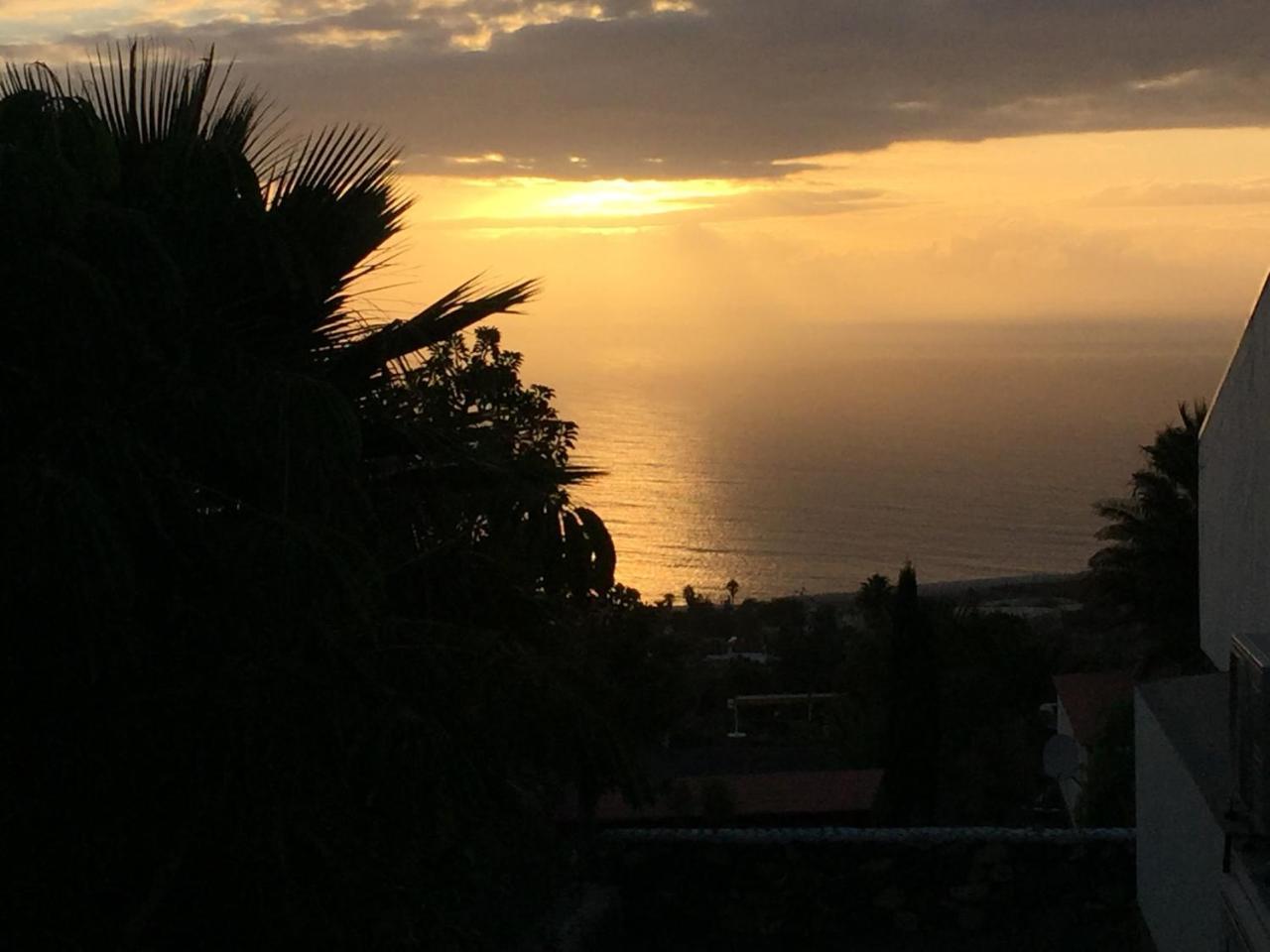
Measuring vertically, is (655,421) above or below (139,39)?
below

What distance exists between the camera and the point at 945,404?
A: 161125 millimetres

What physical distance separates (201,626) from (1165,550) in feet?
59.0

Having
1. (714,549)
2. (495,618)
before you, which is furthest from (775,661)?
(714,549)

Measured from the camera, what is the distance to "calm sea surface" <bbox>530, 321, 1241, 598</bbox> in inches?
2805

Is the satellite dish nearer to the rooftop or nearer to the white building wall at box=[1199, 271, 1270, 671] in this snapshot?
the white building wall at box=[1199, 271, 1270, 671]

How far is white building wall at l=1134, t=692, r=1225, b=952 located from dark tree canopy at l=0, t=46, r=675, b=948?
1.68 metres

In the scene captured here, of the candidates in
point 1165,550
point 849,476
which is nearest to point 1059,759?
point 1165,550

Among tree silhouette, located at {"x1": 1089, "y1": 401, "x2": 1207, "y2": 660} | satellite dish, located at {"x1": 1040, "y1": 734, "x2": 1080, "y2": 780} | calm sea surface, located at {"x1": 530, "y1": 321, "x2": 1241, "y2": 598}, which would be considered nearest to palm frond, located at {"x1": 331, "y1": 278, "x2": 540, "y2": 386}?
satellite dish, located at {"x1": 1040, "y1": 734, "x2": 1080, "y2": 780}

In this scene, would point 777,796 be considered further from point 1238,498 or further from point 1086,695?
point 1238,498

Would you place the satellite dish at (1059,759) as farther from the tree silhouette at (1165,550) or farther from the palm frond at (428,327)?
the tree silhouette at (1165,550)

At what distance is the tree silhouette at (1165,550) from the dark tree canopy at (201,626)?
54.5 feet

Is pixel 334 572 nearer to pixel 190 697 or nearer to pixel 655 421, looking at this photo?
pixel 190 697

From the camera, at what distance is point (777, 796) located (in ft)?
49.1

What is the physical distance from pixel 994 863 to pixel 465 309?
502 cm
